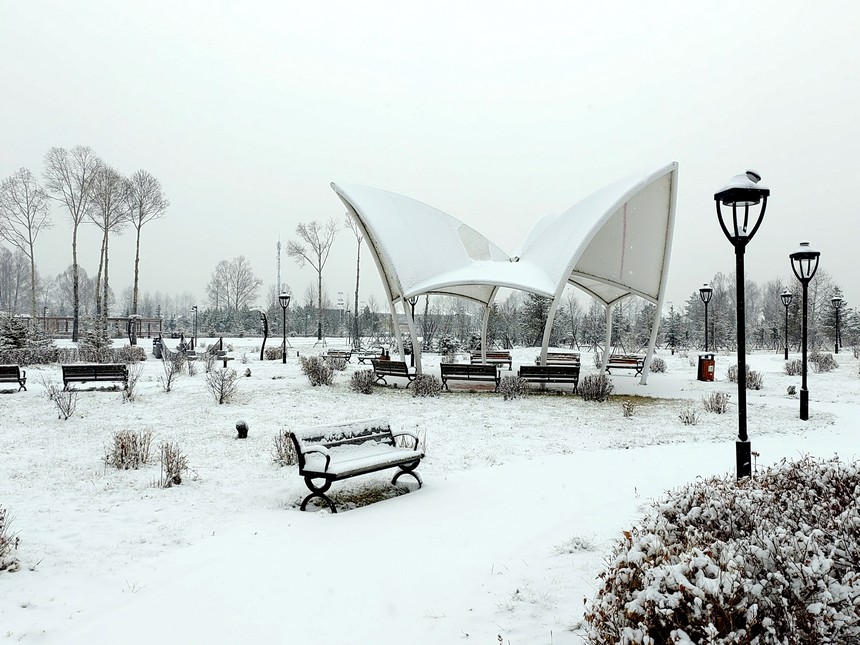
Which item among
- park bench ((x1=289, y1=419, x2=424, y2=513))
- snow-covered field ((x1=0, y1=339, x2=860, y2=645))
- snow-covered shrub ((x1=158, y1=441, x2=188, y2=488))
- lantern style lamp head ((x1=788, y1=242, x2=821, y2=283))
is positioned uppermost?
lantern style lamp head ((x1=788, y1=242, x2=821, y2=283))

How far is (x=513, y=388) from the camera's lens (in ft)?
45.9

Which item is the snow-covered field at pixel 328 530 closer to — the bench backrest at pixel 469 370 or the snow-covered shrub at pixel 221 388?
the snow-covered shrub at pixel 221 388

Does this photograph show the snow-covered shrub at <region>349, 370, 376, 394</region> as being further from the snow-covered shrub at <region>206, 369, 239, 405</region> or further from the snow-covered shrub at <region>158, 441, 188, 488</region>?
the snow-covered shrub at <region>158, 441, 188, 488</region>

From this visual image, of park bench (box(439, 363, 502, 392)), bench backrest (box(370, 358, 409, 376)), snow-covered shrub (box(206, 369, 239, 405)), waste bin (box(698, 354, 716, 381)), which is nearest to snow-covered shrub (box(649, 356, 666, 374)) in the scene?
waste bin (box(698, 354, 716, 381))

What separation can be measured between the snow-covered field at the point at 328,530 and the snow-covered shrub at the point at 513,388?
3.40 meters

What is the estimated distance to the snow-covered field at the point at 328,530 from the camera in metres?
3.16

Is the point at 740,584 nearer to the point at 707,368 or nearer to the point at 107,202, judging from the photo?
the point at 707,368

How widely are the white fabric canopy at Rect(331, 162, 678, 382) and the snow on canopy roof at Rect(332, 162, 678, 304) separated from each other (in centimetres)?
4

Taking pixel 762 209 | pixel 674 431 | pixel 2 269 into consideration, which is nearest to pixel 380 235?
pixel 674 431

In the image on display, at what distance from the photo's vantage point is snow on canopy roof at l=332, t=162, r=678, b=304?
650 inches

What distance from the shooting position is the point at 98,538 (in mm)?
4492

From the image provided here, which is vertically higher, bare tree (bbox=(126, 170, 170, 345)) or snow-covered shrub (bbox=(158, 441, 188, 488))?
bare tree (bbox=(126, 170, 170, 345))

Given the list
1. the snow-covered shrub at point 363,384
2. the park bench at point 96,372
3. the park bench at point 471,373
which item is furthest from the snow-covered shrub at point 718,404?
the park bench at point 96,372

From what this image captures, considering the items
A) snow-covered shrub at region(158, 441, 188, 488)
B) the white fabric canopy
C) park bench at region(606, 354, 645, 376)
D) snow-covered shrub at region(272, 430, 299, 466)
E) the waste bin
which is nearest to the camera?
snow-covered shrub at region(158, 441, 188, 488)
